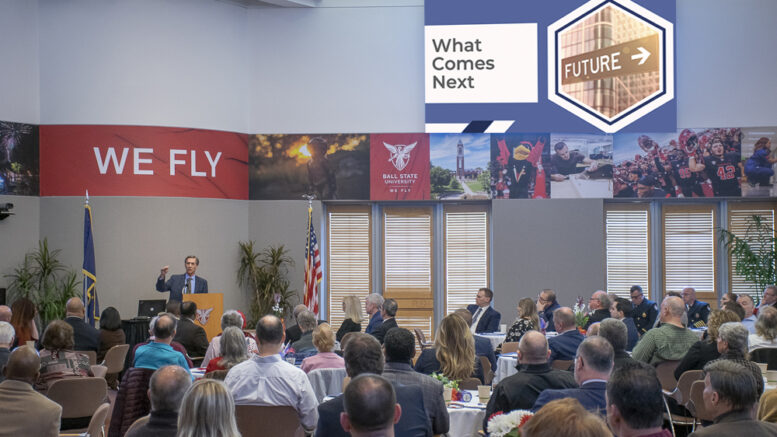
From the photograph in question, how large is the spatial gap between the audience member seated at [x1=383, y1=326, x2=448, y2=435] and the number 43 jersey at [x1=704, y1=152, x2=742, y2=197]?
393 inches

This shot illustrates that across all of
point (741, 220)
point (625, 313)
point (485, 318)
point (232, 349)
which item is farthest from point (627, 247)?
point (232, 349)

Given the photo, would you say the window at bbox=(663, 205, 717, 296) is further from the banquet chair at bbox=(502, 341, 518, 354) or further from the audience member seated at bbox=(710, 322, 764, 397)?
the audience member seated at bbox=(710, 322, 764, 397)

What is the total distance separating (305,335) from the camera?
805 centimetres

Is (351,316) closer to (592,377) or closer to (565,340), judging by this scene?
(565,340)

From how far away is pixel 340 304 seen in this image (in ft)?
46.3

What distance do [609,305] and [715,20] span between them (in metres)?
6.31

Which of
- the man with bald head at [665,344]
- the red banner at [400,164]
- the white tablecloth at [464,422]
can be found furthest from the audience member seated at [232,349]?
the red banner at [400,164]

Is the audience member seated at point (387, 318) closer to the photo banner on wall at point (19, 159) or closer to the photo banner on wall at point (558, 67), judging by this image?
the photo banner on wall at point (558, 67)

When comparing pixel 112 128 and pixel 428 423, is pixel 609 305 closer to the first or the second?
pixel 428 423

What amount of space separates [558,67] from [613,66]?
3.07ft

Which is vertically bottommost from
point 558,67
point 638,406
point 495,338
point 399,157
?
point 495,338

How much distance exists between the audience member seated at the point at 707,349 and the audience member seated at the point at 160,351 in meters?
4.18

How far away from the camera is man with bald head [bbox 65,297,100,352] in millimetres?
8688

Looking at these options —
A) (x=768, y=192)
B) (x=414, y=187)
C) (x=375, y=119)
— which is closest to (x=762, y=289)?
(x=768, y=192)
